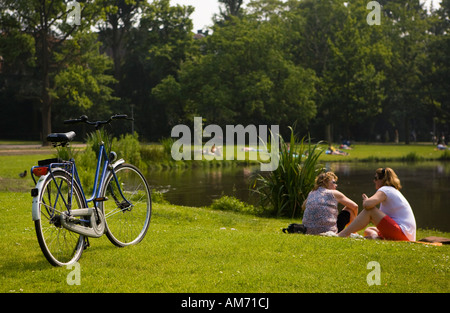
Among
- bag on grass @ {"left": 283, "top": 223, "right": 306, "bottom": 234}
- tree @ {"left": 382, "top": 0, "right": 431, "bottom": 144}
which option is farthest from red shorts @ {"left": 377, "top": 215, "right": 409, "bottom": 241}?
tree @ {"left": 382, "top": 0, "right": 431, "bottom": 144}

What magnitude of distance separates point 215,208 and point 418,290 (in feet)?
26.3

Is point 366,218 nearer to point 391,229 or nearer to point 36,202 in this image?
point 391,229

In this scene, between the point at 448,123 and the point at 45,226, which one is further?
the point at 448,123

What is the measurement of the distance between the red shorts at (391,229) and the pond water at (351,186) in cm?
427

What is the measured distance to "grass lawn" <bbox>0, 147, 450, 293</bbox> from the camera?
4125 mm

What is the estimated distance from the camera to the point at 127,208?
557cm

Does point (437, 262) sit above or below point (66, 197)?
below

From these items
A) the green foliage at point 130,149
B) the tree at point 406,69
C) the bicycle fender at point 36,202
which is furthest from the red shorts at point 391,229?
the tree at point 406,69

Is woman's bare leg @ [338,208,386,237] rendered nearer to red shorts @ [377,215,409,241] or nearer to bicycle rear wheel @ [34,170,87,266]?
red shorts @ [377,215,409,241]

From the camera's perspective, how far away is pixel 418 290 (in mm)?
4074

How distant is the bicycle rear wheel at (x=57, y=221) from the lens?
4.42 meters

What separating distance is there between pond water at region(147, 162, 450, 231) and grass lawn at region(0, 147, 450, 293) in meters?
5.71

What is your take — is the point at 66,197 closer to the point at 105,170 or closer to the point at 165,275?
the point at 105,170
